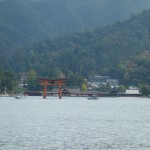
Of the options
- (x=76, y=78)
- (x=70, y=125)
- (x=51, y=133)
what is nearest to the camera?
(x=51, y=133)


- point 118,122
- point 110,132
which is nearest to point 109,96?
point 118,122

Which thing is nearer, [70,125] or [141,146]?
[141,146]

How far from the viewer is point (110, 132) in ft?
135

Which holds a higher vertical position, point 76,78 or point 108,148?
point 76,78

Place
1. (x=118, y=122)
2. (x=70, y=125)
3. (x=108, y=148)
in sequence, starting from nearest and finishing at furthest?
1. (x=108, y=148)
2. (x=70, y=125)
3. (x=118, y=122)

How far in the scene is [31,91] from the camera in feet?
484

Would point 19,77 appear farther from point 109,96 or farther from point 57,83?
point 57,83

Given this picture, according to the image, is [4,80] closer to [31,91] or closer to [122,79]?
[31,91]

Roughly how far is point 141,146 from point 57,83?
87.4m

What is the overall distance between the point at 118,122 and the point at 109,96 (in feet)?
318

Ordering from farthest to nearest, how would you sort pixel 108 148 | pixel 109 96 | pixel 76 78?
pixel 76 78 < pixel 109 96 < pixel 108 148

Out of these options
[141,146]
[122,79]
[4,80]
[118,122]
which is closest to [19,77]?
[122,79]

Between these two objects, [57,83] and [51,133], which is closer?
[51,133]

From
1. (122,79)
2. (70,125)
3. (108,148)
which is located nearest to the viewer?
(108,148)
